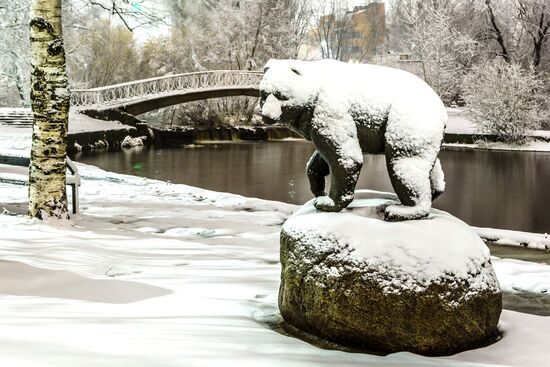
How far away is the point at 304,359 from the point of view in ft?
8.86

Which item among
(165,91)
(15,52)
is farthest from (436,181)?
(165,91)

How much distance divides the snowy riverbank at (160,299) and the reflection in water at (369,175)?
16.2ft

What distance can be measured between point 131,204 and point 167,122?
2332cm

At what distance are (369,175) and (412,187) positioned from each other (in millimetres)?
12056

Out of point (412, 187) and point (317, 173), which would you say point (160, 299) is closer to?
point (317, 173)

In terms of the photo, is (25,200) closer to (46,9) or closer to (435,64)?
(46,9)

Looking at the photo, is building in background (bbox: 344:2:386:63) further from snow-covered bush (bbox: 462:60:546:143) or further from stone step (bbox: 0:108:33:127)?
stone step (bbox: 0:108:33:127)

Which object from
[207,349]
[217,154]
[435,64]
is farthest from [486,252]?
[435,64]

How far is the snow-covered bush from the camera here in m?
22.2

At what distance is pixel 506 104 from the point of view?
22344 millimetres

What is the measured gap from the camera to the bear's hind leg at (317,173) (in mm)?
3865

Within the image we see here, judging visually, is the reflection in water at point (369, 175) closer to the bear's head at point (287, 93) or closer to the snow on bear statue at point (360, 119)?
the snow on bear statue at point (360, 119)

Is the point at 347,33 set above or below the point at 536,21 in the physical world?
above

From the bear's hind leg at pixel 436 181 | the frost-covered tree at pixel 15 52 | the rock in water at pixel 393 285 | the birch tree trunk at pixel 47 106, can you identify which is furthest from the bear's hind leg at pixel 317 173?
the frost-covered tree at pixel 15 52
